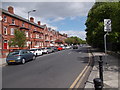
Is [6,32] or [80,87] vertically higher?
[6,32]

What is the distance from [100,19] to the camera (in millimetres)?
23328

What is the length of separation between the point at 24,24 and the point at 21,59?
2558 cm

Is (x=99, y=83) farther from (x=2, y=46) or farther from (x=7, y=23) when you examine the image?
(x=7, y=23)

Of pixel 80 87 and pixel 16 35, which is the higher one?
pixel 16 35

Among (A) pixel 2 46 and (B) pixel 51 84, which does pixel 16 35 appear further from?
(B) pixel 51 84

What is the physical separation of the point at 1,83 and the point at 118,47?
1495 centimetres

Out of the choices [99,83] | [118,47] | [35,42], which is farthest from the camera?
[35,42]

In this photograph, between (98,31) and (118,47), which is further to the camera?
(98,31)

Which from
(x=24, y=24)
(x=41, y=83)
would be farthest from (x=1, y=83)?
(x=24, y=24)

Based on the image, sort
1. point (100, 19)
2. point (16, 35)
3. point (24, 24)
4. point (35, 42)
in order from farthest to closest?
1. point (35, 42)
2. point (24, 24)
3. point (100, 19)
4. point (16, 35)

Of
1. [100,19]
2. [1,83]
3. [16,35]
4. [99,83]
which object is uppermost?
[100,19]

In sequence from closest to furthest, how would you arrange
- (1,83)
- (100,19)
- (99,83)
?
(99,83) → (1,83) → (100,19)

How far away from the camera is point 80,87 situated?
531 centimetres

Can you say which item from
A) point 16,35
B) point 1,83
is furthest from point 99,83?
→ point 16,35
